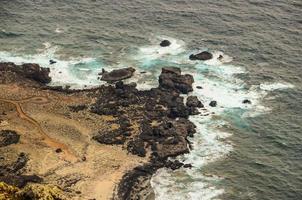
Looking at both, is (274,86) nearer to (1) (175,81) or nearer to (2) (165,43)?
(1) (175,81)

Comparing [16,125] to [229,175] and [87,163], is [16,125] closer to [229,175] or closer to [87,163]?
[87,163]

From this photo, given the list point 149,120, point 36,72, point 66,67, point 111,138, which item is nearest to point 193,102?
point 149,120

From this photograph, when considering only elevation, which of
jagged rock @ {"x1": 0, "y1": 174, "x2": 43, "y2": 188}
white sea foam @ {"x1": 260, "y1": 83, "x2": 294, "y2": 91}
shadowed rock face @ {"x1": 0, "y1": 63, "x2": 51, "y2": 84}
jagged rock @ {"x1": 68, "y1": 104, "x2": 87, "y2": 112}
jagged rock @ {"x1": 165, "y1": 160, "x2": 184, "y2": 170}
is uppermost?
white sea foam @ {"x1": 260, "y1": 83, "x2": 294, "y2": 91}

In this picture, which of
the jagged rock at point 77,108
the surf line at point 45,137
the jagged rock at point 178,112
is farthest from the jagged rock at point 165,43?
the surf line at point 45,137

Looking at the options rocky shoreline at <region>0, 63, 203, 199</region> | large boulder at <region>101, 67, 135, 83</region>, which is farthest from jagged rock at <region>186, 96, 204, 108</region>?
large boulder at <region>101, 67, 135, 83</region>

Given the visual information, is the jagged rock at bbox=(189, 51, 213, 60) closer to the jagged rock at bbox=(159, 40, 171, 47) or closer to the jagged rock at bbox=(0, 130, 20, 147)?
the jagged rock at bbox=(159, 40, 171, 47)

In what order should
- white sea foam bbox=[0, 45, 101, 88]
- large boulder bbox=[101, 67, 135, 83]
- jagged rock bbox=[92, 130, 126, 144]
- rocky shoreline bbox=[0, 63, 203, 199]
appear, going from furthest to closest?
1. white sea foam bbox=[0, 45, 101, 88]
2. large boulder bbox=[101, 67, 135, 83]
3. jagged rock bbox=[92, 130, 126, 144]
4. rocky shoreline bbox=[0, 63, 203, 199]

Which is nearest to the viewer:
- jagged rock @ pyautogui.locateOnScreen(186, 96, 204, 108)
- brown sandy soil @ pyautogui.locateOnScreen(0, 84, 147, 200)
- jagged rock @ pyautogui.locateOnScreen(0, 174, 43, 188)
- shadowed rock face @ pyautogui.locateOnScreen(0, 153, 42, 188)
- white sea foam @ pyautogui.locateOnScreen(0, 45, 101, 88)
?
jagged rock @ pyautogui.locateOnScreen(0, 174, 43, 188)
